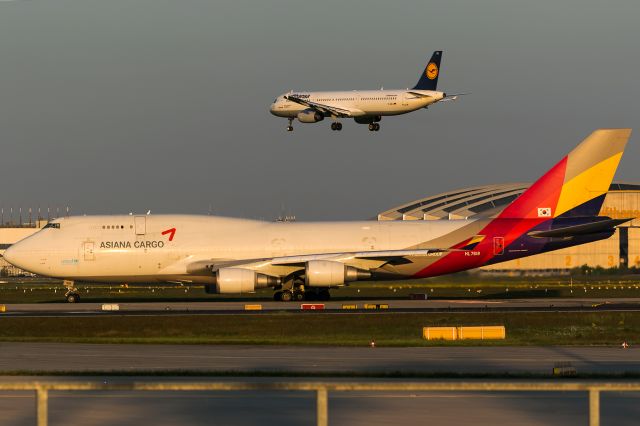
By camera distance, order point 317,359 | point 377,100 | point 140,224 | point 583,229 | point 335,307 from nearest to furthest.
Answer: point 317,359 < point 335,307 < point 583,229 < point 140,224 < point 377,100

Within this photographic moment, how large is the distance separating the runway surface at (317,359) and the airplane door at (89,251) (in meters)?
23.0

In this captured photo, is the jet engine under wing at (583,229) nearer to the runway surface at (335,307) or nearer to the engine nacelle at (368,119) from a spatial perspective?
the runway surface at (335,307)

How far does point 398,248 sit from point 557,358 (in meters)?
27.2

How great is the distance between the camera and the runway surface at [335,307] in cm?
4225

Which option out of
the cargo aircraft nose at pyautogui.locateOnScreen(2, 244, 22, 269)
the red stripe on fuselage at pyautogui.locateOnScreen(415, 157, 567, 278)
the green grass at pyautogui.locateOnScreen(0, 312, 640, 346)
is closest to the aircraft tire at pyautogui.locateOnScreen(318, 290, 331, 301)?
→ the red stripe on fuselage at pyautogui.locateOnScreen(415, 157, 567, 278)

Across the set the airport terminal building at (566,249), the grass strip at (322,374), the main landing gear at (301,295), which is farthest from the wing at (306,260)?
the grass strip at (322,374)

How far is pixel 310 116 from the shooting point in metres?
71.8

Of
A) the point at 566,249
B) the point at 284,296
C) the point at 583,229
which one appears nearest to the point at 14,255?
the point at 284,296

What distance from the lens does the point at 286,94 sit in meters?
74.4

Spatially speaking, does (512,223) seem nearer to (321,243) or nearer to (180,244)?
(321,243)

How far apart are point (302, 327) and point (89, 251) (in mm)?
21001

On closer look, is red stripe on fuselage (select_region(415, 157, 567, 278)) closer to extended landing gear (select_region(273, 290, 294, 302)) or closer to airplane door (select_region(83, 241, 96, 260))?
extended landing gear (select_region(273, 290, 294, 302))

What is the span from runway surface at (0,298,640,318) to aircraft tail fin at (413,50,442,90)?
30.1 meters

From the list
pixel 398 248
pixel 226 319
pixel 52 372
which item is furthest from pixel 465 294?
pixel 52 372
